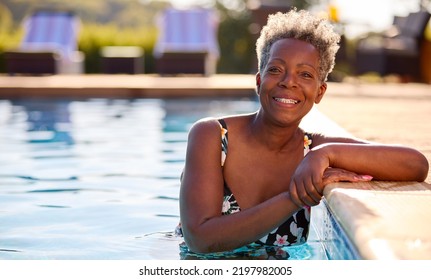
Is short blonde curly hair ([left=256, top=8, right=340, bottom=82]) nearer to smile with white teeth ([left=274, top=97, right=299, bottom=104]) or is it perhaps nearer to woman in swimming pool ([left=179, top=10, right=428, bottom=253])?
woman in swimming pool ([left=179, top=10, right=428, bottom=253])

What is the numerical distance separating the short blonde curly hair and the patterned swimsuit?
0.34 metres

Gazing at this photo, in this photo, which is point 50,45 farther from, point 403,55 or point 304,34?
point 304,34

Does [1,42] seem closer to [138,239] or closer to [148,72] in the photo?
[148,72]

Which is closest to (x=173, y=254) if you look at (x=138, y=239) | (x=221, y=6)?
(x=138, y=239)

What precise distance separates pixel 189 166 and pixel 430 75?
1077 cm

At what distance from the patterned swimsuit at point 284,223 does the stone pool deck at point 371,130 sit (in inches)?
20.5

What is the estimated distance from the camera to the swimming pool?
3336 mm

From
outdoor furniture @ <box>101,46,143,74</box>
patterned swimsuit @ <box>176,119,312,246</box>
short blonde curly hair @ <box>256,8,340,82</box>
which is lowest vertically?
outdoor furniture @ <box>101,46,143,74</box>

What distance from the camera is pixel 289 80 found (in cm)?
244

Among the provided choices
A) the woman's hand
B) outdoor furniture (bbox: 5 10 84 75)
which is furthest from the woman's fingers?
outdoor furniture (bbox: 5 10 84 75)

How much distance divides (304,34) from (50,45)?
11.1m

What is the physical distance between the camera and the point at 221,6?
19.8 metres

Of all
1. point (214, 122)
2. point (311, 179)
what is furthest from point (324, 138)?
point (311, 179)
